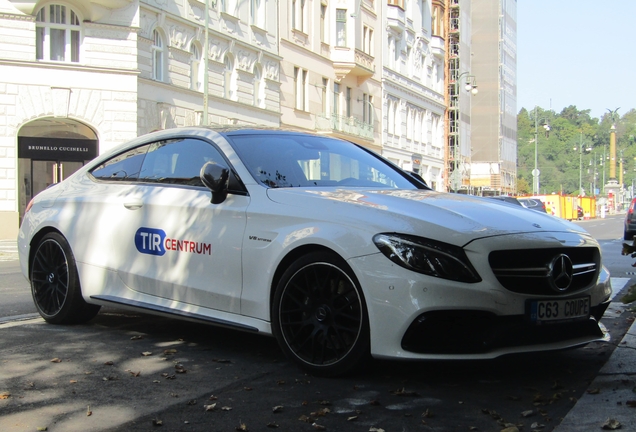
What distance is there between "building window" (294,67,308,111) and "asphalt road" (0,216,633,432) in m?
34.8

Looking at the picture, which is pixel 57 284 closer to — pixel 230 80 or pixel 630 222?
pixel 630 222

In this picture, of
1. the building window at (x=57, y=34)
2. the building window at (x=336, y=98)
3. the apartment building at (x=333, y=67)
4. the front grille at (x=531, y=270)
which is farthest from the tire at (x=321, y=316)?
the building window at (x=336, y=98)

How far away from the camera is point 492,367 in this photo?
5613 mm

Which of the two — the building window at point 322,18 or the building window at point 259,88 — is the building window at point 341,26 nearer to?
the building window at point 322,18

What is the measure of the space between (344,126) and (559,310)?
4029 cm

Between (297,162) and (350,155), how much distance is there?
2.36ft

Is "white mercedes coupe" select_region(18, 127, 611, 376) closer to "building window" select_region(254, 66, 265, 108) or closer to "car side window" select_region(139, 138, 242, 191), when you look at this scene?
"car side window" select_region(139, 138, 242, 191)

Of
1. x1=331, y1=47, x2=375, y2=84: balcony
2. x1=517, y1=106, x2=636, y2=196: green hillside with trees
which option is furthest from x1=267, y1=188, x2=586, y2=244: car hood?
x1=517, y1=106, x2=636, y2=196: green hillside with trees

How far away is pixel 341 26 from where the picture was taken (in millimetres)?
45312

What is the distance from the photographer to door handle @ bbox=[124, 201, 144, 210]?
6.49 meters

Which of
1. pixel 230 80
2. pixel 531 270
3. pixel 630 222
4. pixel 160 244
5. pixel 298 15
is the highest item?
pixel 298 15

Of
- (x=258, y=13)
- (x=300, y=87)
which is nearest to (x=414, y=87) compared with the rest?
(x=300, y=87)

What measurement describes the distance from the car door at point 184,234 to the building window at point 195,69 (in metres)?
26.3

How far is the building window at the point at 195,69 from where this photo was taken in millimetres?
32438
